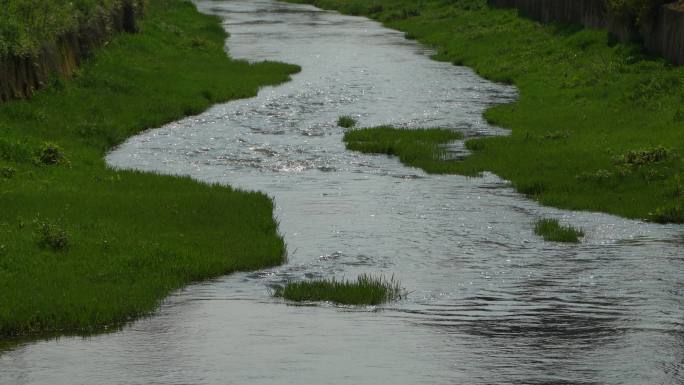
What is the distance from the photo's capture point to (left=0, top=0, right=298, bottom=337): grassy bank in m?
14.1

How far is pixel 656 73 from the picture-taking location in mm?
29344

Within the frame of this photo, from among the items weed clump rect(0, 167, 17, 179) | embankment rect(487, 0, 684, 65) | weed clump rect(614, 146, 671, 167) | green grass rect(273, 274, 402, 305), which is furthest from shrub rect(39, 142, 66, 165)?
embankment rect(487, 0, 684, 65)

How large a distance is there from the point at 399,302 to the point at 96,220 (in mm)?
5141

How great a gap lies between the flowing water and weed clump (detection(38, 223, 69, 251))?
188cm

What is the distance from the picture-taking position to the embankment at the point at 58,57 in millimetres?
25172

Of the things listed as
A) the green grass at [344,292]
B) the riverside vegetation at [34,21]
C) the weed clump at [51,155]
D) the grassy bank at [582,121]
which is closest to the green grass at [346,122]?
the grassy bank at [582,121]

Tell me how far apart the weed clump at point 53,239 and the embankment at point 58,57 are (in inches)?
365

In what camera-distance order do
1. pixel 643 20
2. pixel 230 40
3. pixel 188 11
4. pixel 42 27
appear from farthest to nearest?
pixel 188 11 < pixel 230 40 < pixel 643 20 < pixel 42 27

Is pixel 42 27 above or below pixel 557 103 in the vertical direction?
above

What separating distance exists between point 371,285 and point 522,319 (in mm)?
2083

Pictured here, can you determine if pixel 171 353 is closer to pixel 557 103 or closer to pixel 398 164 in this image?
pixel 398 164

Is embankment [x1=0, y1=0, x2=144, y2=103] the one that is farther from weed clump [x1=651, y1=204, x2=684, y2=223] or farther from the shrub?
weed clump [x1=651, y1=204, x2=684, y2=223]

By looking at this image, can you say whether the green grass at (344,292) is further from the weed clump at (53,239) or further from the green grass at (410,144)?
the green grass at (410,144)

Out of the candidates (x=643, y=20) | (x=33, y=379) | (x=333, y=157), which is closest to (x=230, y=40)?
(x=643, y=20)
